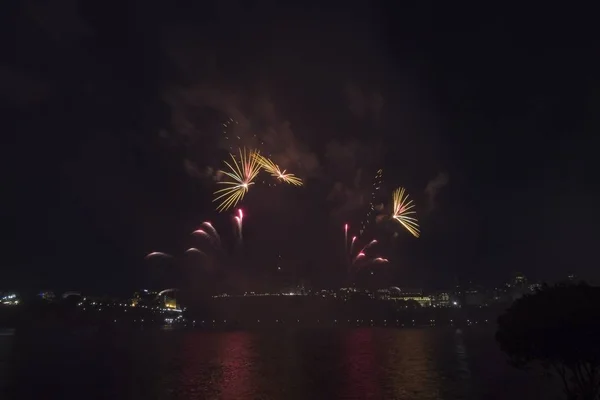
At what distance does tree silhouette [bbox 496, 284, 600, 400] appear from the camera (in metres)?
21.5

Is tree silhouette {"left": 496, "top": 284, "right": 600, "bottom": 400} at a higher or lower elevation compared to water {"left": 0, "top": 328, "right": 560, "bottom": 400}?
higher

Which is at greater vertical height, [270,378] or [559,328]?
[559,328]

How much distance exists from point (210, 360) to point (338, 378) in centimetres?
2127

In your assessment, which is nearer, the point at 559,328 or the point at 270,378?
the point at 559,328

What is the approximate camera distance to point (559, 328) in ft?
71.9

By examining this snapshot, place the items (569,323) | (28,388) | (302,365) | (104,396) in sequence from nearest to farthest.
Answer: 1. (569,323)
2. (104,396)
3. (28,388)
4. (302,365)

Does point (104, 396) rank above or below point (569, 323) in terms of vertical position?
below

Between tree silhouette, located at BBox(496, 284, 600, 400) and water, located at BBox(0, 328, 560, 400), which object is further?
water, located at BBox(0, 328, 560, 400)

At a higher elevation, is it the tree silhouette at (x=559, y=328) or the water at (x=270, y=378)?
the tree silhouette at (x=559, y=328)

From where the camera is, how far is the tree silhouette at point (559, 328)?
2150 cm

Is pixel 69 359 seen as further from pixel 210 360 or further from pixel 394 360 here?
pixel 394 360

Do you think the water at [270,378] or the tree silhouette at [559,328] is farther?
the water at [270,378]

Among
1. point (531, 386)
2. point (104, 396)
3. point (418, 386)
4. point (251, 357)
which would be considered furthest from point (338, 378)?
point (251, 357)

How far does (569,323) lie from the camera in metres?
21.6
